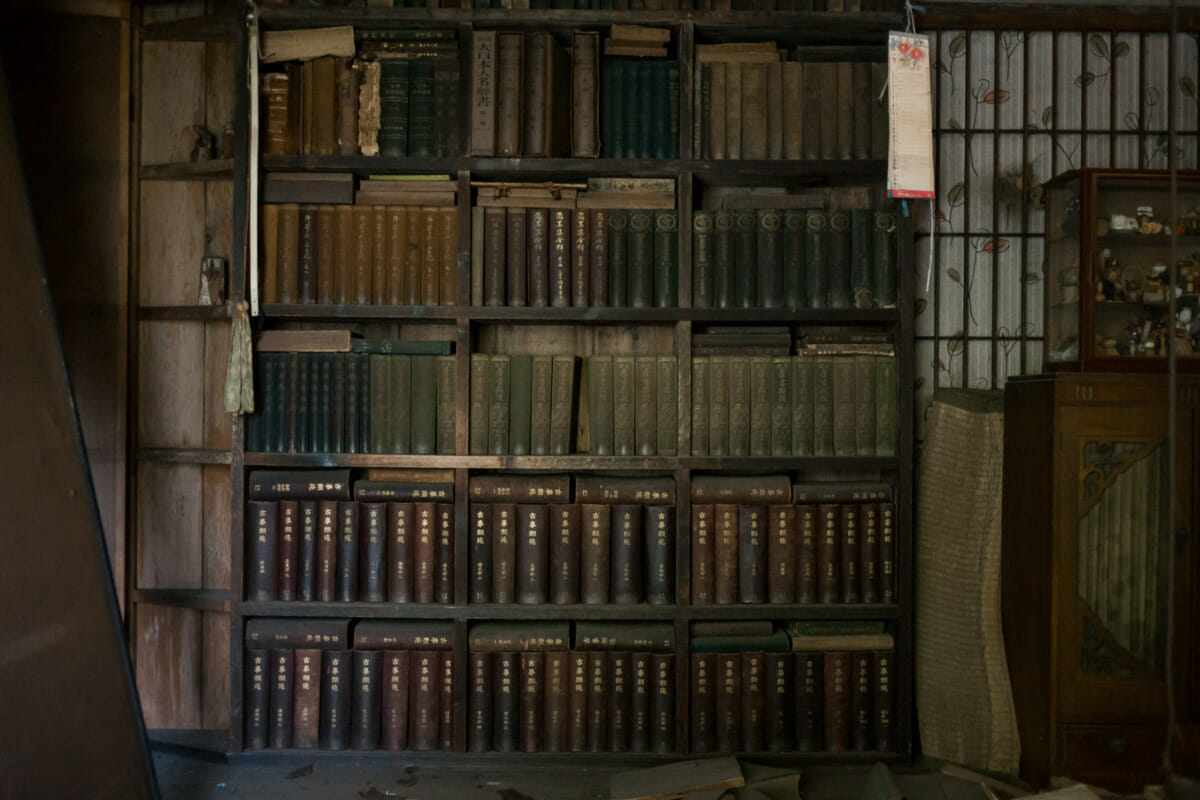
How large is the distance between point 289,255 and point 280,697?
4.03 feet

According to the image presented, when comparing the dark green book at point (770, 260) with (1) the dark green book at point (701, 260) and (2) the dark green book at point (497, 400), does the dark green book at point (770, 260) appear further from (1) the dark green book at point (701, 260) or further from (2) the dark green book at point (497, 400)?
(2) the dark green book at point (497, 400)

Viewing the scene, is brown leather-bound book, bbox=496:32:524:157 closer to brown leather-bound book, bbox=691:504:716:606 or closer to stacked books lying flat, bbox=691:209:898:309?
stacked books lying flat, bbox=691:209:898:309

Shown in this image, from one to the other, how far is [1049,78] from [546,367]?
6.12 feet

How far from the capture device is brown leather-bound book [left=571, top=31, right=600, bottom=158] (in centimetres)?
228

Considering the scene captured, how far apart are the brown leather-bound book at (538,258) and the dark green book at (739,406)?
565mm

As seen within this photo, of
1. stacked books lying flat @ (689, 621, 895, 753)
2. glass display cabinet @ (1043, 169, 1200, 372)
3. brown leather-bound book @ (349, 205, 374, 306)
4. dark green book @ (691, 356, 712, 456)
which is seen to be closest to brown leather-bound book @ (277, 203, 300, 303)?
brown leather-bound book @ (349, 205, 374, 306)

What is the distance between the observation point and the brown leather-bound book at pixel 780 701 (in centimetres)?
226

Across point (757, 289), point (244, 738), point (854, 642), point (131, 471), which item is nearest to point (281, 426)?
point (131, 471)

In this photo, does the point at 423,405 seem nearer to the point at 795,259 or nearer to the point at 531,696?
the point at 531,696

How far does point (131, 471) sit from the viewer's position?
254 cm

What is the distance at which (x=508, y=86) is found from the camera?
2.28 m

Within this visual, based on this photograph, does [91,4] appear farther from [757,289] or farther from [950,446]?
[950,446]

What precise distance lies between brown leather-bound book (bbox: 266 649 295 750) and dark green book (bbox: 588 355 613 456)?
3.38ft

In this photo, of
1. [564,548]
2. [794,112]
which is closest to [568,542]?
[564,548]
